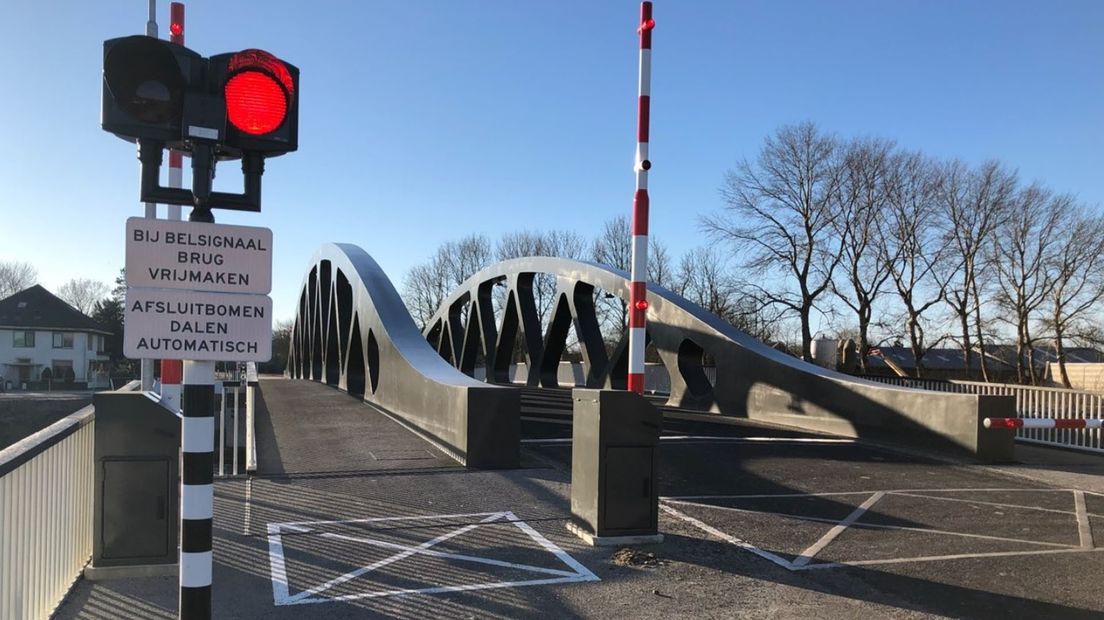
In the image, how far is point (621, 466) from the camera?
21.3ft

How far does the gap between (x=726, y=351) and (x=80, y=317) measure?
7535 centimetres

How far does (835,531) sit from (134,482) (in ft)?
18.7

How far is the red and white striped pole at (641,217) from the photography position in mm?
6906

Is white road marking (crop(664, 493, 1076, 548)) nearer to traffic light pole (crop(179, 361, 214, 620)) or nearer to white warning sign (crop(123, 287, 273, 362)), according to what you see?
traffic light pole (crop(179, 361, 214, 620))

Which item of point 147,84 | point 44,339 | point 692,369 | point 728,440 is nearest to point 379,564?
point 147,84

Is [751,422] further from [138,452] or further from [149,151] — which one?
[149,151]

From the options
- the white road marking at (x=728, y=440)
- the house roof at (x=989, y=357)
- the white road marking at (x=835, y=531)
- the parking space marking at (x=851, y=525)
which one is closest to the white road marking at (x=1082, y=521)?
the parking space marking at (x=851, y=525)

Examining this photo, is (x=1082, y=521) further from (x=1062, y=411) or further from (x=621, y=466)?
(x=1062, y=411)

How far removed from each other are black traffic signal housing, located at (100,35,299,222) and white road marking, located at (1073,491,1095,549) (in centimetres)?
716

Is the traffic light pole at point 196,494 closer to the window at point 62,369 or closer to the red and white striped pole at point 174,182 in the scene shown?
the red and white striped pole at point 174,182

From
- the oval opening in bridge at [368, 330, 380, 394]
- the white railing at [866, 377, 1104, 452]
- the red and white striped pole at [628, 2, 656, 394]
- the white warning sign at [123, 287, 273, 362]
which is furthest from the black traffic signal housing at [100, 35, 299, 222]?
the oval opening in bridge at [368, 330, 380, 394]

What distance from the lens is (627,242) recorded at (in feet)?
215

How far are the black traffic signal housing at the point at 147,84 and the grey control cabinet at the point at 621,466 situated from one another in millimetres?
3855

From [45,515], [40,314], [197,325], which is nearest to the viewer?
[197,325]
